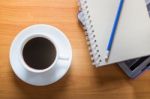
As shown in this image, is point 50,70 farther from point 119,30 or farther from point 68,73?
point 119,30

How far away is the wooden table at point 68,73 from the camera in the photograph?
708mm

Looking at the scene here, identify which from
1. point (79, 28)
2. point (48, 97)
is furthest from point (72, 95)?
point (79, 28)

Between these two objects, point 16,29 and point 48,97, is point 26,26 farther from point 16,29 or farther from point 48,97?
point 48,97

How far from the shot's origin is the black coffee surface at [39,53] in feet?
2.19

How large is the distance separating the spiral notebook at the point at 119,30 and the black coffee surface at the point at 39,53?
0.30 ft

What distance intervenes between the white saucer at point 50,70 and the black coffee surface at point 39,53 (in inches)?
0.9

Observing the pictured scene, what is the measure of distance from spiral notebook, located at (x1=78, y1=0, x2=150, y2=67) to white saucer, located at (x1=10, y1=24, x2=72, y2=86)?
0.07 m

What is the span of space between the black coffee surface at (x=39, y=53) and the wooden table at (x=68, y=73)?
0.22 ft

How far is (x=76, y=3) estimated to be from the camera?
74 centimetres

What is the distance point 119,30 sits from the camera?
64cm

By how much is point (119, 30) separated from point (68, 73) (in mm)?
166

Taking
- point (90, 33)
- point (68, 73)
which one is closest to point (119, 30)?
point (90, 33)

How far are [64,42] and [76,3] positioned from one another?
0.34 feet

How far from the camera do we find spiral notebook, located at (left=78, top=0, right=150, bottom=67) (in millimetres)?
638
